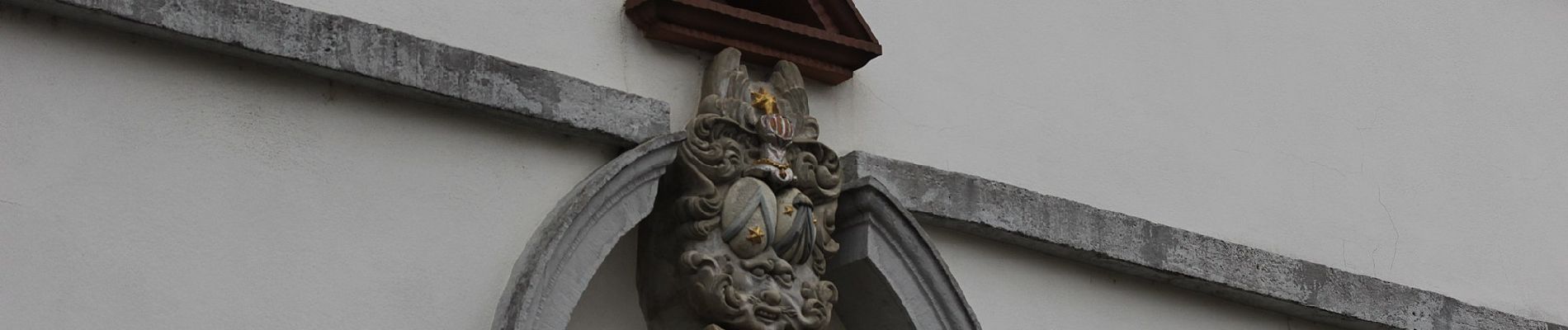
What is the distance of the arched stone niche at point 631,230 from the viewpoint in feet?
15.6

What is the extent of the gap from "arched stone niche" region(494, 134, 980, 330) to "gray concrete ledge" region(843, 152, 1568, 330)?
0.40 feet

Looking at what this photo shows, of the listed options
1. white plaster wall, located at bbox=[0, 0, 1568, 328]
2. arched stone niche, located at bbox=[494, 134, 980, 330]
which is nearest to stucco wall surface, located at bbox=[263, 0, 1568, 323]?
white plaster wall, located at bbox=[0, 0, 1568, 328]

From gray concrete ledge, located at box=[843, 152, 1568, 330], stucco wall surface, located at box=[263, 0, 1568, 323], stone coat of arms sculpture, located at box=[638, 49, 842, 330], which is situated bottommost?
stone coat of arms sculpture, located at box=[638, 49, 842, 330]

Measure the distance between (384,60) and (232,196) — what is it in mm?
396

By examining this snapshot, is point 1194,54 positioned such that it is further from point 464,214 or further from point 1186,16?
point 464,214

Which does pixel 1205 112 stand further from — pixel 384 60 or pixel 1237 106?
pixel 384 60

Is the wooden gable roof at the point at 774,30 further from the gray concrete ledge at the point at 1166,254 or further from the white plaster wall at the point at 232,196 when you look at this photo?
the white plaster wall at the point at 232,196

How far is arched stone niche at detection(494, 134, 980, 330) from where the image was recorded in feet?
15.6

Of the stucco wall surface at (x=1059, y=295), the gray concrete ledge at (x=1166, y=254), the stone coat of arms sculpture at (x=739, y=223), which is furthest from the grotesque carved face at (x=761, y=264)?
the stucco wall surface at (x=1059, y=295)

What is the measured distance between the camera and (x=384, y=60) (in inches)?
184

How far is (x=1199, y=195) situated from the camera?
608 cm

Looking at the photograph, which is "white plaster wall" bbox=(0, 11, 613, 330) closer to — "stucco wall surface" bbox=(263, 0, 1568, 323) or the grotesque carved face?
"stucco wall surface" bbox=(263, 0, 1568, 323)

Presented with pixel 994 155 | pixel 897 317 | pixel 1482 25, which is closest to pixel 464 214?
pixel 897 317

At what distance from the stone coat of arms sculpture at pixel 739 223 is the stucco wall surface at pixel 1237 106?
16 cm
